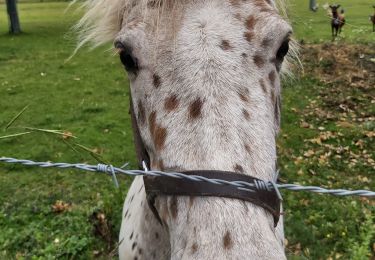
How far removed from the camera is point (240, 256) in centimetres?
136

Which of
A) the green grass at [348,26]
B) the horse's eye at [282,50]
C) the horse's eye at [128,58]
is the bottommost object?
the green grass at [348,26]

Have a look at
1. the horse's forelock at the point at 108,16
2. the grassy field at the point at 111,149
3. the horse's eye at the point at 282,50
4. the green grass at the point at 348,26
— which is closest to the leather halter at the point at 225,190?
the horse's eye at the point at 282,50

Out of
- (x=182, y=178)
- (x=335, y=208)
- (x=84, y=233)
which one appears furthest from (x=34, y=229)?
(x=182, y=178)

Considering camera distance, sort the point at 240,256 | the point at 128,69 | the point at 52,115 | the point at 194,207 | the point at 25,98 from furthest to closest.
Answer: the point at 25,98 → the point at 52,115 → the point at 128,69 → the point at 194,207 → the point at 240,256

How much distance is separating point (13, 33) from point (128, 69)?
19.6 m

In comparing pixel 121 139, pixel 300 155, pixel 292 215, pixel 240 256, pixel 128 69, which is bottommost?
pixel 121 139

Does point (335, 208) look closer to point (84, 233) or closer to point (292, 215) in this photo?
point (292, 215)

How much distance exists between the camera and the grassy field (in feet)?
16.1

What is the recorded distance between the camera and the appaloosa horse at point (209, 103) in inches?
56.7

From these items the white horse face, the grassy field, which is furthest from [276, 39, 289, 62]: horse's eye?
the grassy field

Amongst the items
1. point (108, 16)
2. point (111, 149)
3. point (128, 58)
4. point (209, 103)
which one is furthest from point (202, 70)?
point (111, 149)

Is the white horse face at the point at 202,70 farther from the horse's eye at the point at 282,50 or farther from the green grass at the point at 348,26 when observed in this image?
the green grass at the point at 348,26

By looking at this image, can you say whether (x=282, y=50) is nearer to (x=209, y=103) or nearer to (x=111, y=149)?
(x=209, y=103)

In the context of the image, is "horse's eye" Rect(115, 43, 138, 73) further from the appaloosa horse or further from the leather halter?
the leather halter
